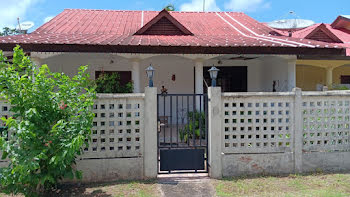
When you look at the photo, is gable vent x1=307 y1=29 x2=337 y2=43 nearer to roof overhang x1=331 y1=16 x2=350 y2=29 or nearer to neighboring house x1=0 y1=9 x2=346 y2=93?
neighboring house x1=0 y1=9 x2=346 y2=93

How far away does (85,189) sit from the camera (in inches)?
166

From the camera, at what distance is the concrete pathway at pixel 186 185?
13.4ft

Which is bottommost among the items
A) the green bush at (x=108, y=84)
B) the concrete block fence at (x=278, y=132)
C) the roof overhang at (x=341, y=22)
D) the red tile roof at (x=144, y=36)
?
the concrete block fence at (x=278, y=132)

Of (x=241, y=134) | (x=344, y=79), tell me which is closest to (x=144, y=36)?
(x=241, y=134)

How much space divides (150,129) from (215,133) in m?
1.13

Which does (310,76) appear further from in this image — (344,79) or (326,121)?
(326,121)

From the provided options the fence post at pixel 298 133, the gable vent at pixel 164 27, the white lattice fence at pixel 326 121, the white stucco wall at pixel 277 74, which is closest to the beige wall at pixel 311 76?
the white stucco wall at pixel 277 74


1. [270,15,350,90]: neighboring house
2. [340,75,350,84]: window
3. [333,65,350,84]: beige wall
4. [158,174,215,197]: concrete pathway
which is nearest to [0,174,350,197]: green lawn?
[158,174,215,197]: concrete pathway

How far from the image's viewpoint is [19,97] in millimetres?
3562

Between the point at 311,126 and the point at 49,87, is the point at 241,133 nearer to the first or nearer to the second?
the point at 311,126

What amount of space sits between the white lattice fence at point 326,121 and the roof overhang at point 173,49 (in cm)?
261

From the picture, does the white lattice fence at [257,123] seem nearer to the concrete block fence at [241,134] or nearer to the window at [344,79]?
the concrete block fence at [241,134]

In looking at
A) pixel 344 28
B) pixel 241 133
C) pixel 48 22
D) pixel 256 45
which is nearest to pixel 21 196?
pixel 241 133

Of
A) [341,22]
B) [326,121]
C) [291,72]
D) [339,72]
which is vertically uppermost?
[341,22]
